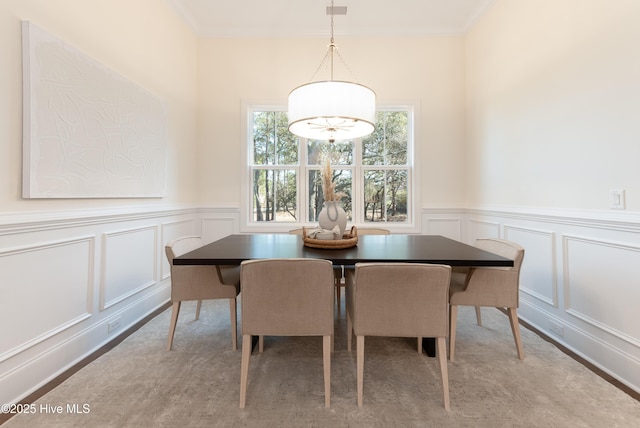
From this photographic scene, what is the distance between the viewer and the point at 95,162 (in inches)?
82.0

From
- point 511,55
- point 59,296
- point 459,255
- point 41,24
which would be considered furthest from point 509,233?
point 41,24

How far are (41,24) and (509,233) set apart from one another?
3.92 m

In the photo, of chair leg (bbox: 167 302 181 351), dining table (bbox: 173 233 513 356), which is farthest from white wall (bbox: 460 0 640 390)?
chair leg (bbox: 167 302 181 351)

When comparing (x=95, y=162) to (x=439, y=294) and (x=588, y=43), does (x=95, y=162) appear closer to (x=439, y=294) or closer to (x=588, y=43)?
(x=439, y=294)

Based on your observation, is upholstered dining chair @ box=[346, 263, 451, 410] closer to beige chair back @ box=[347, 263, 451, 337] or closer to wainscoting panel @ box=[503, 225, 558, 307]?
beige chair back @ box=[347, 263, 451, 337]

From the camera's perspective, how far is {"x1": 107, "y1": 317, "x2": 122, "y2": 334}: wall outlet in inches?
89.0

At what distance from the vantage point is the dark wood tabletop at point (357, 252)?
1626 mm

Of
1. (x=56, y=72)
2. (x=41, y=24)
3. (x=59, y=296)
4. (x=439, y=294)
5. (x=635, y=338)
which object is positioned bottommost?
(x=635, y=338)

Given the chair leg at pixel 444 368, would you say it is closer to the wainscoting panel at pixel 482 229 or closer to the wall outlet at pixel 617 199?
the wall outlet at pixel 617 199

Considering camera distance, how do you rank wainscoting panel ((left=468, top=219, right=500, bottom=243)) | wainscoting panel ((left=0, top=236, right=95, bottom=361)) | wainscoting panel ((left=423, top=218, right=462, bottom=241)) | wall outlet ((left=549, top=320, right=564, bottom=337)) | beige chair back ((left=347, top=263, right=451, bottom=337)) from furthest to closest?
wainscoting panel ((left=423, top=218, right=462, bottom=241))
wainscoting panel ((left=468, top=219, right=500, bottom=243))
wall outlet ((left=549, top=320, right=564, bottom=337))
wainscoting panel ((left=0, top=236, right=95, bottom=361))
beige chair back ((left=347, top=263, right=451, bottom=337))

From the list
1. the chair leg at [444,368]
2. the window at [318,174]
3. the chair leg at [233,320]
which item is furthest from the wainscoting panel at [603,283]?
the chair leg at [233,320]

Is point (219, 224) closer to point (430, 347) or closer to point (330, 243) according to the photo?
point (330, 243)

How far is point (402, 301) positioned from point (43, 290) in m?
2.10

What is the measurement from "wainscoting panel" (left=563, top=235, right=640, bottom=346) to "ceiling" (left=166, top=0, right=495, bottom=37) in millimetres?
2746
